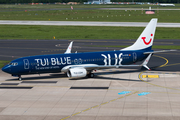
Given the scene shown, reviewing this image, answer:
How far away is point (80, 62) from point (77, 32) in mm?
59622

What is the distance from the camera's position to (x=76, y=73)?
48.2m

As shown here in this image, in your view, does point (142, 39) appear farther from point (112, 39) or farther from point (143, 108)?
point (112, 39)

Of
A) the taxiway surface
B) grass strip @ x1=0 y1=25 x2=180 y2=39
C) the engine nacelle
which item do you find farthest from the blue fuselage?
grass strip @ x1=0 y1=25 x2=180 y2=39

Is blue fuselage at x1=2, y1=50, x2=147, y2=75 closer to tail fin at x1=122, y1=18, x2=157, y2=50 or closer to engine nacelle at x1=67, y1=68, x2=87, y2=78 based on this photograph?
tail fin at x1=122, y1=18, x2=157, y2=50

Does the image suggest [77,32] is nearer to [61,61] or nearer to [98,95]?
[61,61]

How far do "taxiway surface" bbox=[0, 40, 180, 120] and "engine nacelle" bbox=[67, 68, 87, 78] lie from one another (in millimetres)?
1000

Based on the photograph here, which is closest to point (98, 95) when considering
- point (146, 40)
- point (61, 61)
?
point (61, 61)

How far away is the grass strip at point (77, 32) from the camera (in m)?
101

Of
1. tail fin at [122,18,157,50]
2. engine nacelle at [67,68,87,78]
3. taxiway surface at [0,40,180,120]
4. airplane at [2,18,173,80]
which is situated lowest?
taxiway surface at [0,40,180,120]

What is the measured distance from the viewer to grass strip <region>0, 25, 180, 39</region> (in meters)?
101

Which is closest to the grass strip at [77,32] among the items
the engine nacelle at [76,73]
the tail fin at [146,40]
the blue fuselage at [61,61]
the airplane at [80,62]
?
the tail fin at [146,40]

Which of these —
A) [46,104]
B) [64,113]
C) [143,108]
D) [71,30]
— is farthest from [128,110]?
[71,30]

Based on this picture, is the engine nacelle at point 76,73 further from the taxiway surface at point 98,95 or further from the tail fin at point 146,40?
the tail fin at point 146,40

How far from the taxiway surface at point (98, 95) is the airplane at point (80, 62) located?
1.74 metres
